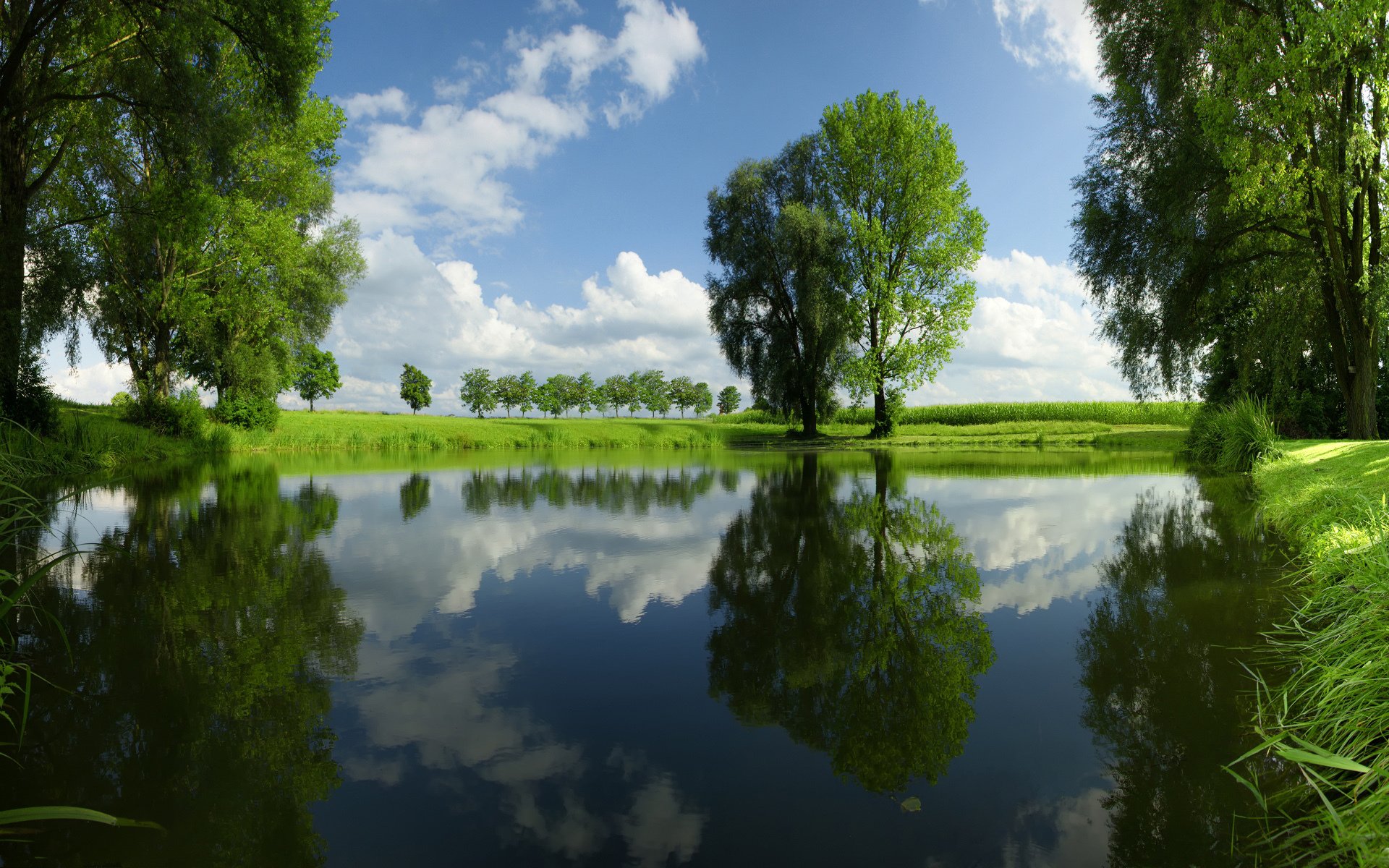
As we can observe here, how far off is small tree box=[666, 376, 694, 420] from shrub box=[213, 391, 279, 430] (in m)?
54.0

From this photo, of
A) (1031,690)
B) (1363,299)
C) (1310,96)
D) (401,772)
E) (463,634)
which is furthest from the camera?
(1363,299)

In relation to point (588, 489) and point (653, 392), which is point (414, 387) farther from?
point (588, 489)

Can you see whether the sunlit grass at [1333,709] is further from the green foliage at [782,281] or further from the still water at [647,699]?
the green foliage at [782,281]

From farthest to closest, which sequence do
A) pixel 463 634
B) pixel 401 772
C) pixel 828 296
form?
1. pixel 828 296
2. pixel 463 634
3. pixel 401 772

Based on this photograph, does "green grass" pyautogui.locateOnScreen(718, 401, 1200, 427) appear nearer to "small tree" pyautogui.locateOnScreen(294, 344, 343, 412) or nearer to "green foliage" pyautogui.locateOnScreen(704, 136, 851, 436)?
"green foliage" pyautogui.locateOnScreen(704, 136, 851, 436)

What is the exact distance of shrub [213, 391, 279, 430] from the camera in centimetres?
2434

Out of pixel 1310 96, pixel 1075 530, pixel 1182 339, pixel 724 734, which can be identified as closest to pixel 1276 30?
pixel 1310 96

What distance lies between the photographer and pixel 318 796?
2264mm

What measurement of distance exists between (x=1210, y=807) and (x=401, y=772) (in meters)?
2.94

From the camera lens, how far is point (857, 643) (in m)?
3.65

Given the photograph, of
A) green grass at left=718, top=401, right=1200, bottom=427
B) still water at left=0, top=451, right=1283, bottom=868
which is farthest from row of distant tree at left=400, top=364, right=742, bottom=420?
still water at left=0, top=451, right=1283, bottom=868

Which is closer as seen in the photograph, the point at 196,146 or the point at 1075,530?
the point at 1075,530

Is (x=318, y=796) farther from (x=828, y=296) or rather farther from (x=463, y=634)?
(x=828, y=296)

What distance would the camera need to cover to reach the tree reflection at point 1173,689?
211 centimetres
